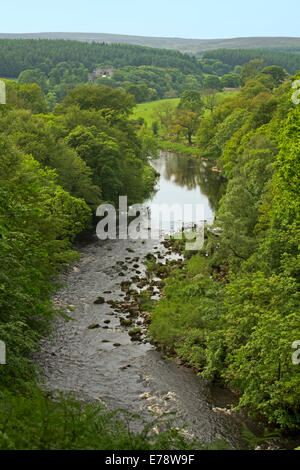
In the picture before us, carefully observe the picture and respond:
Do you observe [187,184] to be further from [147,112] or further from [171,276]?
[147,112]

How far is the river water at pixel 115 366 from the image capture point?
1922 centimetres

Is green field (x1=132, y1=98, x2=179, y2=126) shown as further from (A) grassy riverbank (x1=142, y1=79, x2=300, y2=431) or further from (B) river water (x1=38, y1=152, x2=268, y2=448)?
(B) river water (x1=38, y1=152, x2=268, y2=448)

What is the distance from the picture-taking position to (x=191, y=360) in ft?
76.1

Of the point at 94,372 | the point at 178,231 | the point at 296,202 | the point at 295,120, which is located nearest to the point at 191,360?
the point at 94,372

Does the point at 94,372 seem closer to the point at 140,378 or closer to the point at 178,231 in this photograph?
the point at 140,378

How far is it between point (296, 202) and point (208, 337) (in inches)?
315

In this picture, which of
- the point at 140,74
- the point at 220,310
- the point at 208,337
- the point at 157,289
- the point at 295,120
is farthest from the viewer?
the point at 140,74

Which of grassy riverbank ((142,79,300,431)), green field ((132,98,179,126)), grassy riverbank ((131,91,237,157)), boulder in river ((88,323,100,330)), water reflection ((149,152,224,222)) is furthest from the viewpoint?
green field ((132,98,179,126))

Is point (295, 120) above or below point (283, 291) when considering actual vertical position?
above

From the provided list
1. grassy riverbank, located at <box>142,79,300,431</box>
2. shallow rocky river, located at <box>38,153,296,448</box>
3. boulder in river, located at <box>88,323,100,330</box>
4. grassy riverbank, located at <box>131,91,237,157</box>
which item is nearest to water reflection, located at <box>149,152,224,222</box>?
grassy riverbank, located at <box>131,91,237,157</box>

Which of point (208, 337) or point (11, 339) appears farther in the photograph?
point (208, 337)

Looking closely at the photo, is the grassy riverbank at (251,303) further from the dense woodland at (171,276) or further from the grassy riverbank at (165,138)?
the grassy riverbank at (165,138)

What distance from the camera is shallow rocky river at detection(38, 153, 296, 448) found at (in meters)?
19.2

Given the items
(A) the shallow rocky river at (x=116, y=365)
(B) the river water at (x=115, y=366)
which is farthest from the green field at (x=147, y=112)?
(B) the river water at (x=115, y=366)
